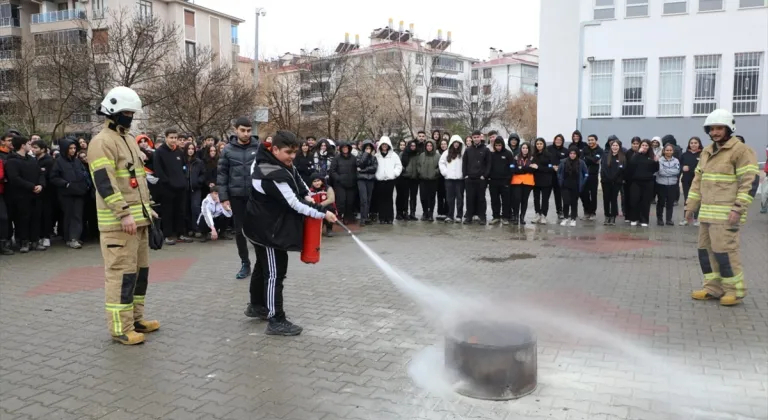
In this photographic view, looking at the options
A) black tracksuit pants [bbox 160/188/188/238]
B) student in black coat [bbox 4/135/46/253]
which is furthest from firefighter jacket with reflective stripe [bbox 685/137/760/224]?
student in black coat [bbox 4/135/46/253]

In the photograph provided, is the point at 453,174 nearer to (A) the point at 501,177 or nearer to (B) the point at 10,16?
(A) the point at 501,177

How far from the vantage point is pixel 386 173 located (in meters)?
14.1

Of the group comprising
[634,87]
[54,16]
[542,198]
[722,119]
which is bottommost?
[542,198]

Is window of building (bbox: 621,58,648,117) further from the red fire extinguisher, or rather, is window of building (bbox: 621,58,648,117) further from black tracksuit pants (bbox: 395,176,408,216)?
the red fire extinguisher

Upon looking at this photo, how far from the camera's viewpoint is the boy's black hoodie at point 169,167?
441 inches

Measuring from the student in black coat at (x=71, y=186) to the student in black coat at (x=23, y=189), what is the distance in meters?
0.31

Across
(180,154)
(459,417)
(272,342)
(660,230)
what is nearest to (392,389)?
(459,417)

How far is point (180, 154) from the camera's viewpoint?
11547 mm

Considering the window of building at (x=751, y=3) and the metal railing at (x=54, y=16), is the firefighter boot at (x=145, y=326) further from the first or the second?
the metal railing at (x=54, y=16)

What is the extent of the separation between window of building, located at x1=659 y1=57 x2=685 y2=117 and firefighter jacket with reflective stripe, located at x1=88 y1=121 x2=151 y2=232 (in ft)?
96.4

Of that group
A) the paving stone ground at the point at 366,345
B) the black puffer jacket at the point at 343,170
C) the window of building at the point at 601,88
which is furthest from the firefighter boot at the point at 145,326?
the window of building at the point at 601,88

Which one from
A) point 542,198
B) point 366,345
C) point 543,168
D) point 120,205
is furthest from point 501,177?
point 120,205

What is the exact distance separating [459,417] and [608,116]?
29.9 metres

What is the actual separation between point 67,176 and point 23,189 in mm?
748
